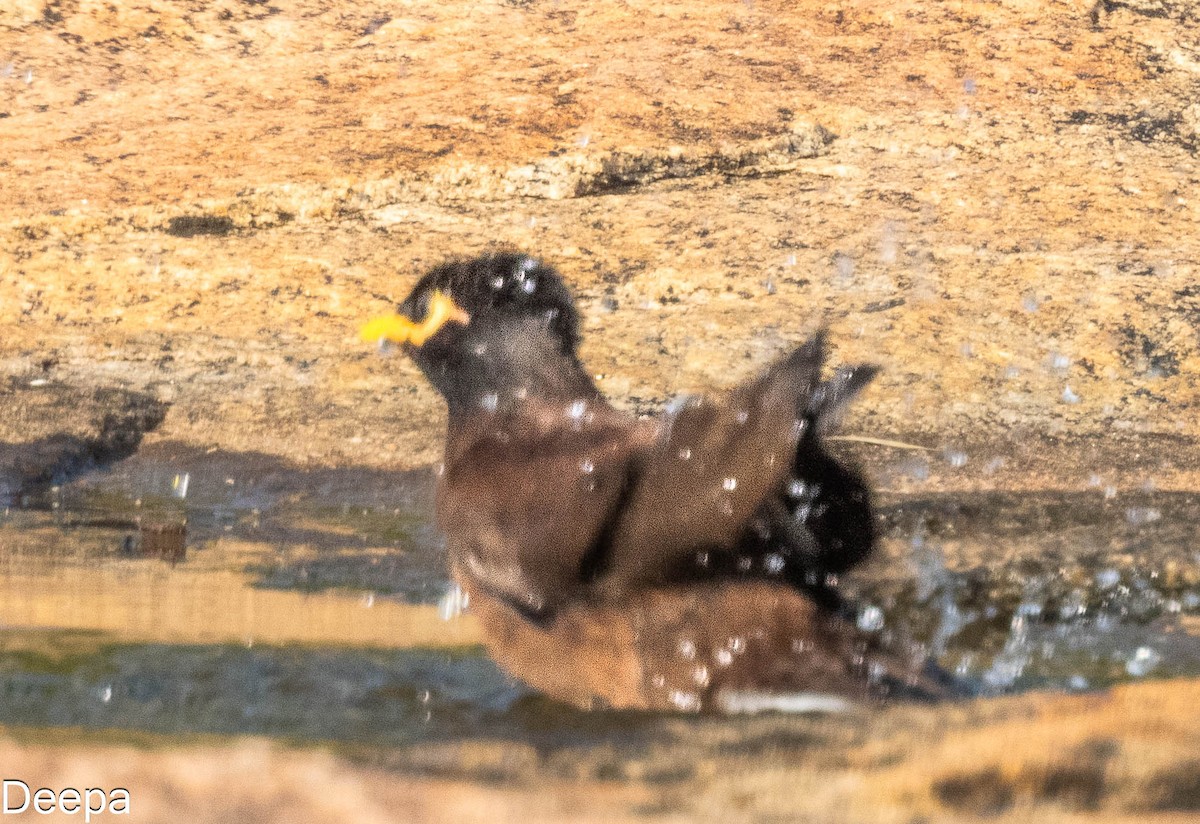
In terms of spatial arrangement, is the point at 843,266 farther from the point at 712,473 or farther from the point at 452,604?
the point at 712,473

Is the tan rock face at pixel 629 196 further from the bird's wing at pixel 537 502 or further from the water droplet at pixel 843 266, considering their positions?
the bird's wing at pixel 537 502

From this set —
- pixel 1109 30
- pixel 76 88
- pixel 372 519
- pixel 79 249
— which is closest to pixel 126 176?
pixel 79 249

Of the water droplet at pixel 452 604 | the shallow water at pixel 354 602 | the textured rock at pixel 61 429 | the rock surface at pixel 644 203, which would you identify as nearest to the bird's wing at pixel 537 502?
the shallow water at pixel 354 602

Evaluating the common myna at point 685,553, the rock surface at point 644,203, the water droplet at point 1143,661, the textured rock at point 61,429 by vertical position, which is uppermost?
the common myna at point 685,553

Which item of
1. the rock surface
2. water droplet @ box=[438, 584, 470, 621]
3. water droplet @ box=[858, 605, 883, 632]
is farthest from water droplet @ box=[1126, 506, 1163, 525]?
water droplet @ box=[438, 584, 470, 621]

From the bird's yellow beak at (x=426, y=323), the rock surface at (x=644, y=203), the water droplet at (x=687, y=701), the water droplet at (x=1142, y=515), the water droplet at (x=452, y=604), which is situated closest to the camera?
the water droplet at (x=687, y=701)

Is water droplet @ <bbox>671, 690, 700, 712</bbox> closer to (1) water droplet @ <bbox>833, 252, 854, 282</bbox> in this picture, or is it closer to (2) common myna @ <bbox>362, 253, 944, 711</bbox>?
(2) common myna @ <bbox>362, 253, 944, 711</bbox>

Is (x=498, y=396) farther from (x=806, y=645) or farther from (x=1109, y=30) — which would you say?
(x=1109, y=30)
